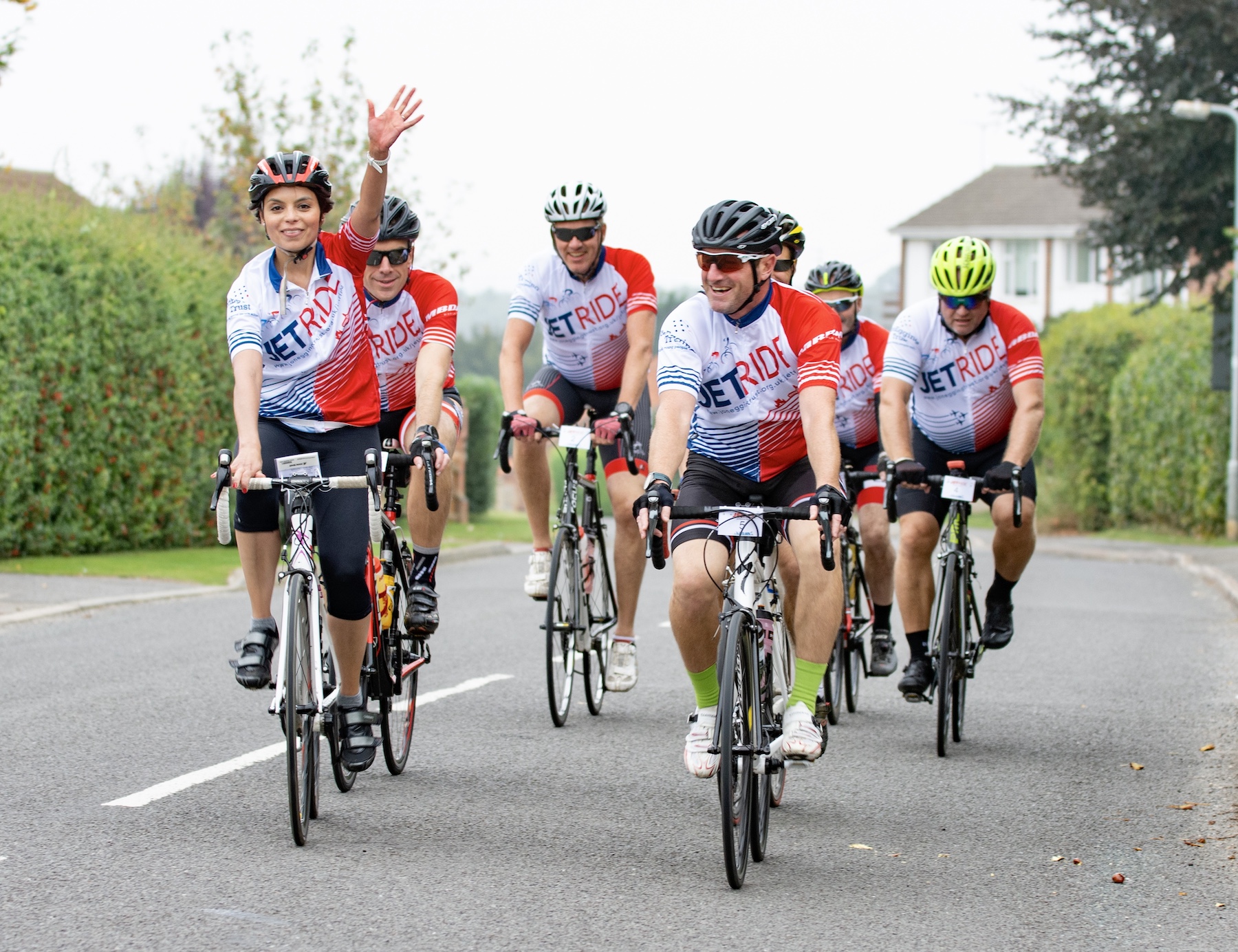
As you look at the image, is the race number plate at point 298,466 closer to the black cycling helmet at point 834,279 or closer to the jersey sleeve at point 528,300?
the jersey sleeve at point 528,300

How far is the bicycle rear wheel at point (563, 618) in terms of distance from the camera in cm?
789

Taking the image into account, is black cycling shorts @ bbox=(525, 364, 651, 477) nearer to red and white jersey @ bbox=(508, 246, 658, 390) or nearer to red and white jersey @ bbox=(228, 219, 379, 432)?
red and white jersey @ bbox=(508, 246, 658, 390)

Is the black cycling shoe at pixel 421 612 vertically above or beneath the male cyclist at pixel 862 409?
beneath

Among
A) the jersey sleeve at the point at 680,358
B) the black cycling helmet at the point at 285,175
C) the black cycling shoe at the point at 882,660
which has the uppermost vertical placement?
the black cycling helmet at the point at 285,175

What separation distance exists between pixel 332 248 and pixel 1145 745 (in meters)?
4.67

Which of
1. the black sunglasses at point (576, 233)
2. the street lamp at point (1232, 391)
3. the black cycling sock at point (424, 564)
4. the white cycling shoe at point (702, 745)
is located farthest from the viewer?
the street lamp at point (1232, 391)

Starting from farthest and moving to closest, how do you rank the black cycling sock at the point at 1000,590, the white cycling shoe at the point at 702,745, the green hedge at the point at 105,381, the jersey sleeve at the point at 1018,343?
the green hedge at the point at 105,381
the black cycling sock at the point at 1000,590
the jersey sleeve at the point at 1018,343
the white cycling shoe at the point at 702,745

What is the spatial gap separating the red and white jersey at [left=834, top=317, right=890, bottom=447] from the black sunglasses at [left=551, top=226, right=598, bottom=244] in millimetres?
1708

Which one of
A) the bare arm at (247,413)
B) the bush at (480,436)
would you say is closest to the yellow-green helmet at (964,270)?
the bare arm at (247,413)

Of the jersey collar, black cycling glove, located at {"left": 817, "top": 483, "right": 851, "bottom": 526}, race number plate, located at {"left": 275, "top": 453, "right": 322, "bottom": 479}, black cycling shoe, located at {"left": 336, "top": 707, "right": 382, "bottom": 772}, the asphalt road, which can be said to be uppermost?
the jersey collar

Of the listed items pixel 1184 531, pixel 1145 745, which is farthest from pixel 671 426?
pixel 1184 531

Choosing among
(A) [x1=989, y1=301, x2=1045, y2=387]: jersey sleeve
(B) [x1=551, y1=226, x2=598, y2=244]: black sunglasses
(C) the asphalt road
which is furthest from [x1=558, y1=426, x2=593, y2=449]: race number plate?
(A) [x1=989, y1=301, x2=1045, y2=387]: jersey sleeve

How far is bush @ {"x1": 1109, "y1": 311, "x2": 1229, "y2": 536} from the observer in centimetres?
2473

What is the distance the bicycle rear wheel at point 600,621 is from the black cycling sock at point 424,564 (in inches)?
45.7
